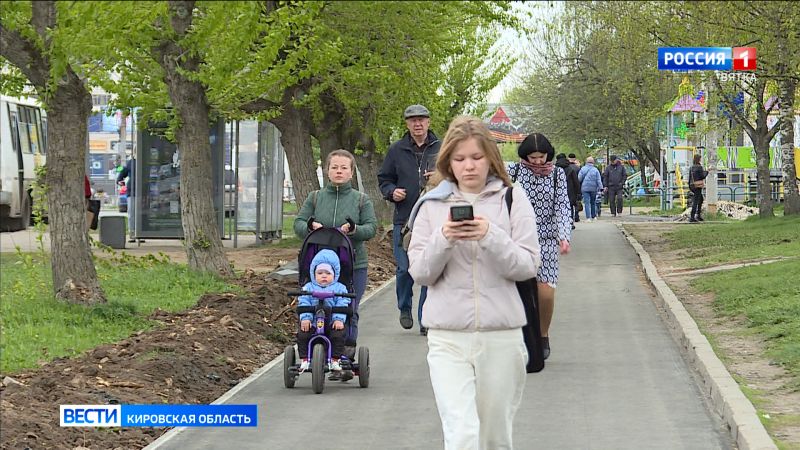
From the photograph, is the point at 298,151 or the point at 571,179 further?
the point at 298,151

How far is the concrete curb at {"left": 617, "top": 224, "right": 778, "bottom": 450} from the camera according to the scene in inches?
319

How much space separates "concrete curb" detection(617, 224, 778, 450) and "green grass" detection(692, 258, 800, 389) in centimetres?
53

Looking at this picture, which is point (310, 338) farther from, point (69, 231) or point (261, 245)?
point (261, 245)

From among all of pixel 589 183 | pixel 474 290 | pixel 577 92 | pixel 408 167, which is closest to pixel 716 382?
pixel 408 167

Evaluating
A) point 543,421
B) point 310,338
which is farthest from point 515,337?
point 310,338

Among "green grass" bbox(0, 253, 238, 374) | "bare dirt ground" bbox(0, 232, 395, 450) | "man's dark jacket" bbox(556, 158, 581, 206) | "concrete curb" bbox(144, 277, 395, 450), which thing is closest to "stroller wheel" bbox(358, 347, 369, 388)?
"concrete curb" bbox(144, 277, 395, 450)

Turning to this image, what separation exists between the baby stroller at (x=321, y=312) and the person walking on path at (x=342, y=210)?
13 cm

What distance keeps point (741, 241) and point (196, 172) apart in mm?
11935

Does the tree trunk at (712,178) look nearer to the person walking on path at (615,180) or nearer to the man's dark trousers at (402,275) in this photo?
the person walking on path at (615,180)

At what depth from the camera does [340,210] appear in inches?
413

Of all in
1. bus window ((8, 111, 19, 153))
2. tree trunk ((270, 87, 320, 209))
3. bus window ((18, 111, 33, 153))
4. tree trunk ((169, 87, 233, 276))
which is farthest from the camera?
bus window ((18, 111, 33, 153))

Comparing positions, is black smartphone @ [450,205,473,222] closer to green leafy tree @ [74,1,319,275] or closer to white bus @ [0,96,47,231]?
green leafy tree @ [74,1,319,275]

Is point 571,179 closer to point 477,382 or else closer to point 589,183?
point 589,183

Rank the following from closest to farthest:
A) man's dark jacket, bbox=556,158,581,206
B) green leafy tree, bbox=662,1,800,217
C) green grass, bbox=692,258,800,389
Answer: green grass, bbox=692,258,800,389, green leafy tree, bbox=662,1,800,217, man's dark jacket, bbox=556,158,581,206
